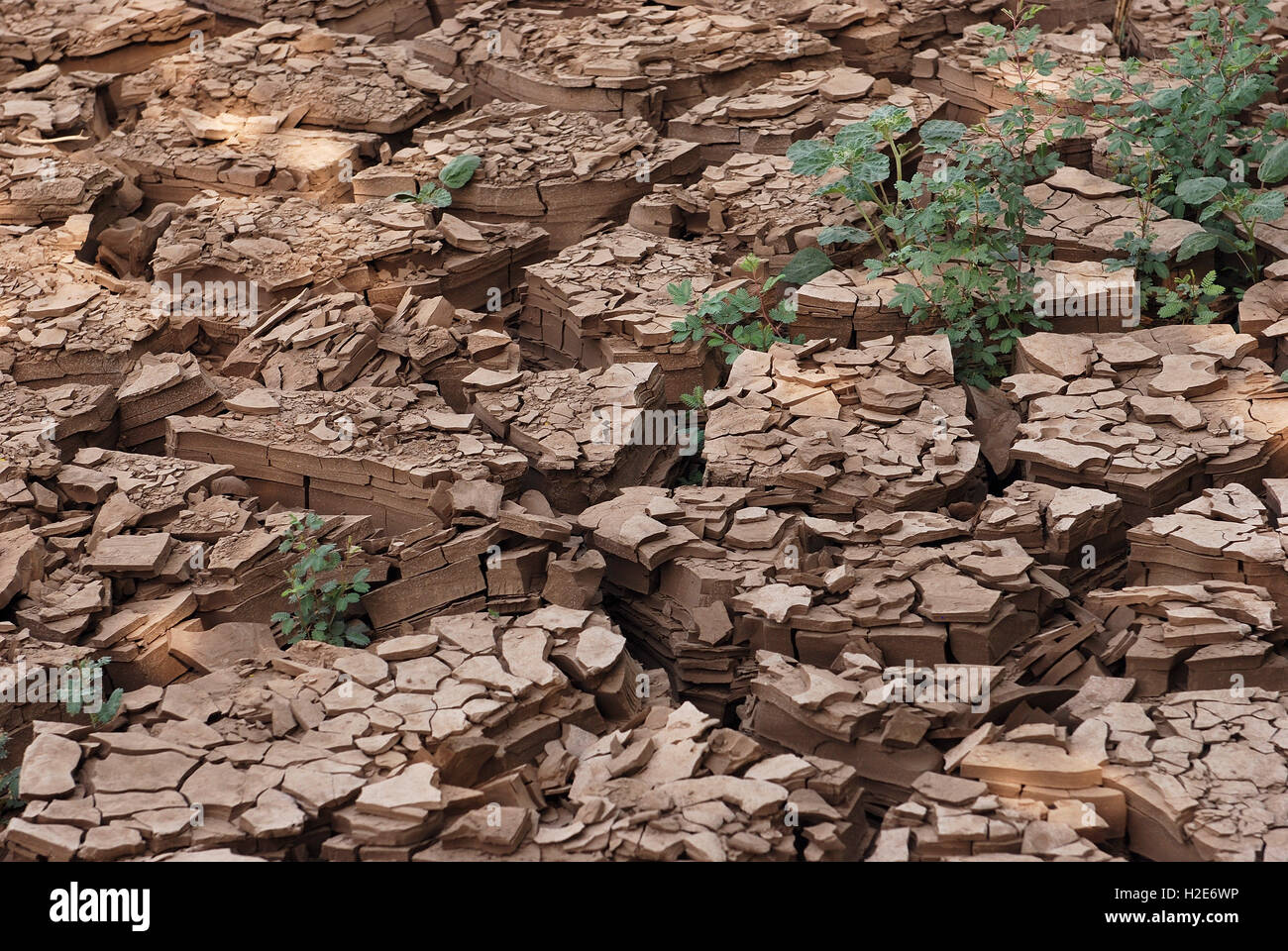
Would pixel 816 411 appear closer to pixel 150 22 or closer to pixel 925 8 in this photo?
pixel 925 8

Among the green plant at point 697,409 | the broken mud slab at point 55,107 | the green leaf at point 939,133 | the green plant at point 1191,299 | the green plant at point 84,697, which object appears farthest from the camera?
the broken mud slab at point 55,107

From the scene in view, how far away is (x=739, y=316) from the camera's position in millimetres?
8281

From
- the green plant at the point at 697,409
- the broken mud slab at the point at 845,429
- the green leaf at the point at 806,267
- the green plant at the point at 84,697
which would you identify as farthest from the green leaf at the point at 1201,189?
the green plant at the point at 84,697

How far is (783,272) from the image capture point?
863 centimetres

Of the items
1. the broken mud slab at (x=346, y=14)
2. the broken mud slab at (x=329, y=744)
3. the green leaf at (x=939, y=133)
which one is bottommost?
the broken mud slab at (x=329, y=744)

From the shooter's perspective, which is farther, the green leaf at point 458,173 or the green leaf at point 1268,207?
the green leaf at point 458,173

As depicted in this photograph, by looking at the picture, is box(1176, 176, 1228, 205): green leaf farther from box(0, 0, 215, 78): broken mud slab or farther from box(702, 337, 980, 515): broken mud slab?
box(0, 0, 215, 78): broken mud slab

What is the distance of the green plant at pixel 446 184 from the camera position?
31.1ft

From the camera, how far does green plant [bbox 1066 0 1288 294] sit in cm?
824

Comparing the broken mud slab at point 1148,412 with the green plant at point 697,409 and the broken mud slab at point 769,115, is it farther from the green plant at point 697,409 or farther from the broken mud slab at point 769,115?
the broken mud slab at point 769,115

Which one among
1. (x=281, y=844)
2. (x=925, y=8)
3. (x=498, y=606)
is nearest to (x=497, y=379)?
(x=498, y=606)

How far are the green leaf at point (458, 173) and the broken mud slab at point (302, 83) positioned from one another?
1.19m

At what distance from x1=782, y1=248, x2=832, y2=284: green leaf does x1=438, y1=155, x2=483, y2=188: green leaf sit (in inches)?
93.9

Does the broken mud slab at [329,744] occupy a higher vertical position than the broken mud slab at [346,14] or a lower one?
lower
